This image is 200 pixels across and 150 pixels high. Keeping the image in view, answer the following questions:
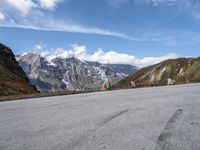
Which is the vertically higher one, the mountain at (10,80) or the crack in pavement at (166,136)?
the mountain at (10,80)

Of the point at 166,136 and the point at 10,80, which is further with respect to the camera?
the point at 10,80

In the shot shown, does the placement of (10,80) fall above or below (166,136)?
above

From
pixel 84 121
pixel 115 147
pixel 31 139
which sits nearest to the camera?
pixel 115 147

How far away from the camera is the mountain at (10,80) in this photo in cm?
5322

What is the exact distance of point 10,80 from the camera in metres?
61.7

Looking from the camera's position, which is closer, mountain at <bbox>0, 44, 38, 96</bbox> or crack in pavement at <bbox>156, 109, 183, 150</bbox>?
crack in pavement at <bbox>156, 109, 183, 150</bbox>

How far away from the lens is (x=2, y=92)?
49.0 m

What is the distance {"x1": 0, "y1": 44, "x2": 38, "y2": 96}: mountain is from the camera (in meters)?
53.2

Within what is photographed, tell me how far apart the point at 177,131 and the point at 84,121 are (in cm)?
317

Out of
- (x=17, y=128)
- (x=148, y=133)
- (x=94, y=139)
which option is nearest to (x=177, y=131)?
(x=148, y=133)

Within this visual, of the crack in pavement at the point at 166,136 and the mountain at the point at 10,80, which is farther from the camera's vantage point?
the mountain at the point at 10,80

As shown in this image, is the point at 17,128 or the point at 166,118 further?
the point at 166,118

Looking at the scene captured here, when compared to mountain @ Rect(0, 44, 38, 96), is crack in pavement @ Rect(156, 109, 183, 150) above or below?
below

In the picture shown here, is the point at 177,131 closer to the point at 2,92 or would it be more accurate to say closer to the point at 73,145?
the point at 73,145
